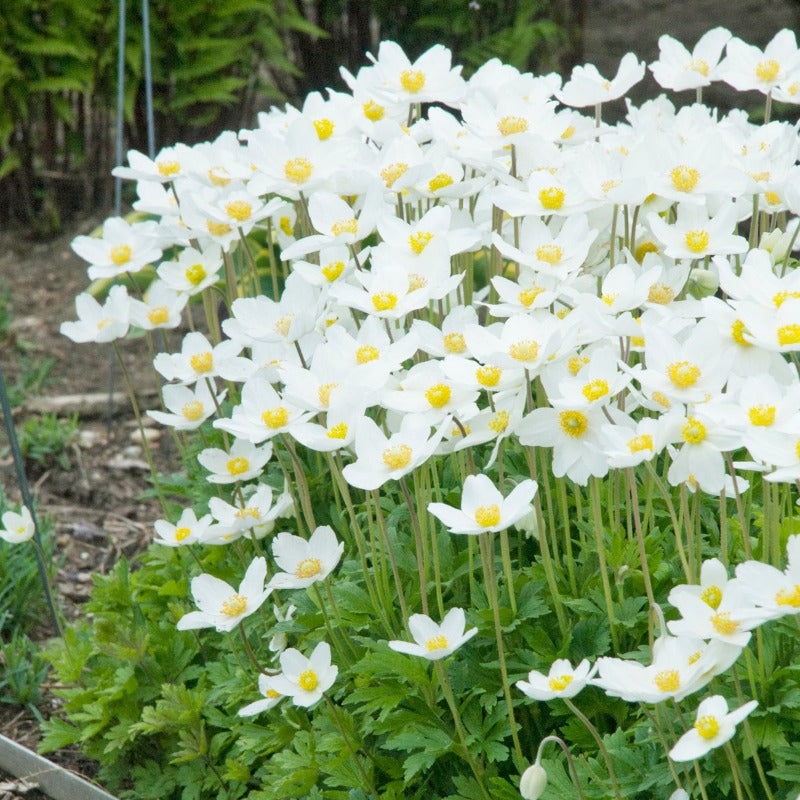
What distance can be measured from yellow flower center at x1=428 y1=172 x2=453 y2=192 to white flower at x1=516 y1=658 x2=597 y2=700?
79 centimetres

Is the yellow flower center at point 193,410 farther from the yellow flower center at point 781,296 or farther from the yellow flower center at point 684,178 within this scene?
the yellow flower center at point 781,296

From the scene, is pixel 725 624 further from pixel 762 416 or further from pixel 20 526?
pixel 20 526

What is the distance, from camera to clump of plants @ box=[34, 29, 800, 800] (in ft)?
4.36

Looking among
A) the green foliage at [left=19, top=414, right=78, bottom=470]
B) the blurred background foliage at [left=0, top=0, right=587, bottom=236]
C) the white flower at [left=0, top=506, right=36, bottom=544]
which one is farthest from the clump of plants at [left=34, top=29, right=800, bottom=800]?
the blurred background foliage at [left=0, top=0, right=587, bottom=236]

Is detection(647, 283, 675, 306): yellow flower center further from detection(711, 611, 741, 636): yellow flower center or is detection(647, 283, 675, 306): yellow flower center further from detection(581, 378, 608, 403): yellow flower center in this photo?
detection(711, 611, 741, 636): yellow flower center

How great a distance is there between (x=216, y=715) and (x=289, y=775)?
0.28 m

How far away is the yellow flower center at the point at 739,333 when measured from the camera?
1362 mm

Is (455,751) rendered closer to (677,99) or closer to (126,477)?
(126,477)

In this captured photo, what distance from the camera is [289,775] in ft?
5.47

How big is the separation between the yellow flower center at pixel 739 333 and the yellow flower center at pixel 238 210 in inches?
34.0

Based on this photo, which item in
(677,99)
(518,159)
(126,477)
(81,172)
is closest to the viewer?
(518,159)

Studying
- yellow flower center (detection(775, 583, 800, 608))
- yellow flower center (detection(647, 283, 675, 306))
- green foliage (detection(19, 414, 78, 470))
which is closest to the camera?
yellow flower center (detection(775, 583, 800, 608))

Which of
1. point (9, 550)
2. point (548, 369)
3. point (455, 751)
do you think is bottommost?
point (9, 550)

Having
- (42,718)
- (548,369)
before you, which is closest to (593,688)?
(548,369)
